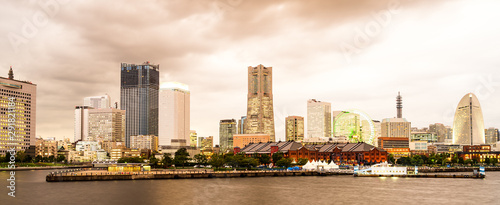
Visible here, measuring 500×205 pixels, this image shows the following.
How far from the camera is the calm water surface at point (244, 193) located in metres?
93.1

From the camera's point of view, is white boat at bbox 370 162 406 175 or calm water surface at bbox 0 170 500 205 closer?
calm water surface at bbox 0 170 500 205

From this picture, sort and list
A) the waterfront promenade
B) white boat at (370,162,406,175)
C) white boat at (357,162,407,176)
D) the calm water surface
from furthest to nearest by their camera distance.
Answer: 1. white boat at (357,162,407,176)
2. white boat at (370,162,406,175)
3. the waterfront promenade
4. the calm water surface

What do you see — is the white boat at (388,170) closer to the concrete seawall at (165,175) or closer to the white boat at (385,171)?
the white boat at (385,171)

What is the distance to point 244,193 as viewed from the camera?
4126 inches

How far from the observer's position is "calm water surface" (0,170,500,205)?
93.1 metres

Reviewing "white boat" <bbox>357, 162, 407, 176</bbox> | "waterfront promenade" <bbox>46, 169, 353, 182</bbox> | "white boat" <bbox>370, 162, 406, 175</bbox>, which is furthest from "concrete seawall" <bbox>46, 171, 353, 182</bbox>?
"white boat" <bbox>370, 162, 406, 175</bbox>

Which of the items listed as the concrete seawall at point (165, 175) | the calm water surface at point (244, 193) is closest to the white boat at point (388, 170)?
the concrete seawall at point (165, 175)

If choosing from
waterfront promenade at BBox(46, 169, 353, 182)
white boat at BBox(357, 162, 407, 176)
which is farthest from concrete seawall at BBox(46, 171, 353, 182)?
white boat at BBox(357, 162, 407, 176)

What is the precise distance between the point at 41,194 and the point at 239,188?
4348 centimetres

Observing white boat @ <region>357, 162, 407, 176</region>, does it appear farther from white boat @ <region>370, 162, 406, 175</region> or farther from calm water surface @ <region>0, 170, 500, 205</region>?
calm water surface @ <region>0, 170, 500, 205</region>

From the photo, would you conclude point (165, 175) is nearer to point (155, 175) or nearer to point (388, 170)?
point (155, 175)

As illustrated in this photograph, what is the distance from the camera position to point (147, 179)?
140125 millimetres

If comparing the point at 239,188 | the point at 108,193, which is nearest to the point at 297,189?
the point at 239,188

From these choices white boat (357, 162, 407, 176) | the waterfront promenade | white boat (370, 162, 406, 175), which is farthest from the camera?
white boat (357, 162, 407, 176)
